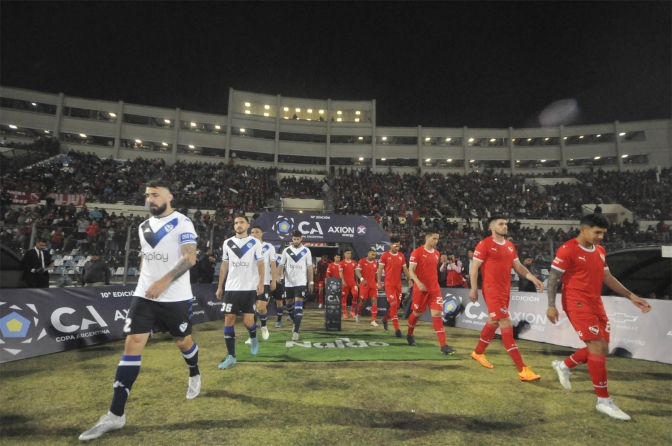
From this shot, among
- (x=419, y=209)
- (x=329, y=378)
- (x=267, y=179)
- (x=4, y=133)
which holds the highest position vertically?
(x=4, y=133)

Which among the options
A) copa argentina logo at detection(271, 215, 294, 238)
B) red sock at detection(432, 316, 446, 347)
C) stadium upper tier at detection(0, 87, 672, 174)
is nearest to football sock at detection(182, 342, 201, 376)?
red sock at detection(432, 316, 446, 347)

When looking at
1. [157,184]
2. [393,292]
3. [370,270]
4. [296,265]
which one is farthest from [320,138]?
[157,184]

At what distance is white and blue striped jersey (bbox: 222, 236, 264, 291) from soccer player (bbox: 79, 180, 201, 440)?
7.06 ft

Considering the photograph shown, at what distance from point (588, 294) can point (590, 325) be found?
1.28 ft

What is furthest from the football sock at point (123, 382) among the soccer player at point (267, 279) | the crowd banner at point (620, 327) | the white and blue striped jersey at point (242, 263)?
the crowd banner at point (620, 327)

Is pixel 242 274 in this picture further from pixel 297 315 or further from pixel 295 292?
pixel 295 292

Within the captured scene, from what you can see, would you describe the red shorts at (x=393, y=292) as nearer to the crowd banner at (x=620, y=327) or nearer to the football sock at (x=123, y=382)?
the crowd banner at (x=620, y=327)

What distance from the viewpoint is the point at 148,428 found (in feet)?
11.1

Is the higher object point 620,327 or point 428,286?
point 428,286

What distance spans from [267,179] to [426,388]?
32883mm

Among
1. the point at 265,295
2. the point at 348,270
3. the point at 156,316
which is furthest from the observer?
the point at 348,270

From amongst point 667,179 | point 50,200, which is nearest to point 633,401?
point 50,200

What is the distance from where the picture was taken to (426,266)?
24.0ft

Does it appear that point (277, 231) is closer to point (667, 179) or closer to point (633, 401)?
point (633, 401)
